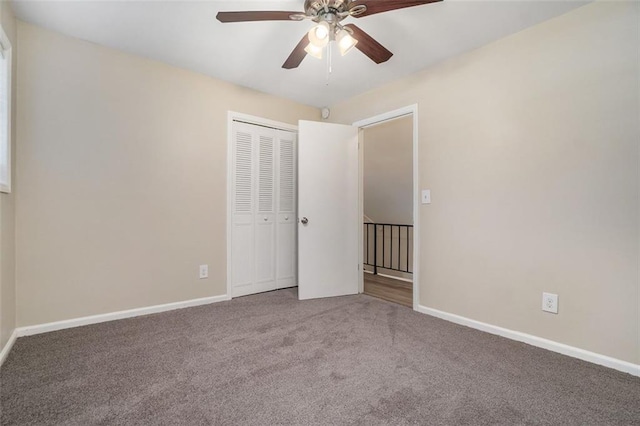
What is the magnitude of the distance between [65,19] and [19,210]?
55.5 inches

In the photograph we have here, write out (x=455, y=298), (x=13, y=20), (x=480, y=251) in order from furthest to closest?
1. (x=455, y=298)
2. (x=480, y=251)
3. (x=13, y=20)

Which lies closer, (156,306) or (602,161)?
(602,161)

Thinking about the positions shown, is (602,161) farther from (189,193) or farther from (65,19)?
(65,19)

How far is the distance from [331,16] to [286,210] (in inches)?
88.7

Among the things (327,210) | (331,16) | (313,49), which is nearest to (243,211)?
(327,210)

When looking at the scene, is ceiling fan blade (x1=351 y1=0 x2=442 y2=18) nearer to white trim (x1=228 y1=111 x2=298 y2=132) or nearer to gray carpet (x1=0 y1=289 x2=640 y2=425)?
white trim (x1=228 y1=111 x2=298 y2=132)

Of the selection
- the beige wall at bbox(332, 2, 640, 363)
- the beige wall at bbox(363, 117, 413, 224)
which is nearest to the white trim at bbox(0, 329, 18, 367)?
the beige wall at bbox(332, 2, 640, 363)

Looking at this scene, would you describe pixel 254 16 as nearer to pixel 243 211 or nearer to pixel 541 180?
pixel 243 211

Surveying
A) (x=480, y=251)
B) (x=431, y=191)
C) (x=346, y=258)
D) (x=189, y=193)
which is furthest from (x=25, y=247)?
(x=480, y=251)

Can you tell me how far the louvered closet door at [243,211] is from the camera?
3238 millimetres

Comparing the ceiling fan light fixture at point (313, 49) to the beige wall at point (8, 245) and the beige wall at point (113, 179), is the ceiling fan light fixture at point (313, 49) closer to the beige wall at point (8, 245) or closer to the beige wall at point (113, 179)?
the beige wall at point (113, 179)

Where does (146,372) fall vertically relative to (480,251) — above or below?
below

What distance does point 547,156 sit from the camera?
2.08 meters

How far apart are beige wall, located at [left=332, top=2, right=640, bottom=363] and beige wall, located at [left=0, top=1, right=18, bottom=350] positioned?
311 centimetres
